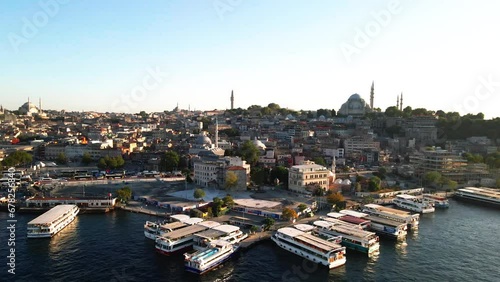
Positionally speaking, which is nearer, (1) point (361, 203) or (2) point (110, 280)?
(2) point (110, 280)

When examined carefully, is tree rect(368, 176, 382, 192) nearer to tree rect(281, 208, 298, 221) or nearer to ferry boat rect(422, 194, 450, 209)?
ferry boat rect(422, 194, 450, 209)

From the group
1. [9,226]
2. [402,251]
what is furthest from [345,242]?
[9,226]

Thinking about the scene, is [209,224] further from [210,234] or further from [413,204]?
[413,204]

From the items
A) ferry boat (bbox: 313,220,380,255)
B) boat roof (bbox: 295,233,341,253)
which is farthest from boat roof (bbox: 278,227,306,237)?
ferry boat (bbox: 313,220,380,255)

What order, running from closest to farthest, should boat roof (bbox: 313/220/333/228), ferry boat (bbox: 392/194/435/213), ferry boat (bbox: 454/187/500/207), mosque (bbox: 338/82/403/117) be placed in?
1. boat roof (bbox: 313/220/333/228)
2. ferry boat (bbox: 392/194/435/213)
3. ferry boat (bbox: 454/187/500/207)
4. mosque (bbox: 338/82/403/117)

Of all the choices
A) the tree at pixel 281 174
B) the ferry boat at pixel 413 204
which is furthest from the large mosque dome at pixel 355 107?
the ferry boat at pixel 413 204

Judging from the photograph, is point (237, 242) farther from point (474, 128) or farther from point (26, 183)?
point (474, 128)

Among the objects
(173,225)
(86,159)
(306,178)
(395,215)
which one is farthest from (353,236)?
(86,159)

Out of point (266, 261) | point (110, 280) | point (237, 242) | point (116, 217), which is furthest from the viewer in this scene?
point (116, 217)
